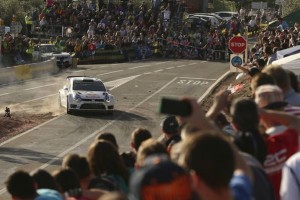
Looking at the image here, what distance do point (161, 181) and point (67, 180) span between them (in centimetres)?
266

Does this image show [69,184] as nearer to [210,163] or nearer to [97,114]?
[210,163]

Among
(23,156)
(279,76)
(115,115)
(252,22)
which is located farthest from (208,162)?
(252,22)

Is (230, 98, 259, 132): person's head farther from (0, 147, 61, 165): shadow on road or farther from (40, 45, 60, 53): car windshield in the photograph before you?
(40, 45, 60, 53): car windshield

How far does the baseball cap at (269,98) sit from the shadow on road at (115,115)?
21.0 m

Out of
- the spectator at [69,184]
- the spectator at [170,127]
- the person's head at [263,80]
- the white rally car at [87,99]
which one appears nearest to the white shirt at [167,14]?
the white rally car at [87,99]

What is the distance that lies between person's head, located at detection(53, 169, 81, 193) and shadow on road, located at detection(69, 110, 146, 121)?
2054 centimetres

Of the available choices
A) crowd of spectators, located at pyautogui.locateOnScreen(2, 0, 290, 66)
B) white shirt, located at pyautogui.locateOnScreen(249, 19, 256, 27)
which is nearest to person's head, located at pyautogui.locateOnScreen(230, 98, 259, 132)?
crowd of spectators, located at pyautogui.locateOnScreen(2, 0, 290, 66)

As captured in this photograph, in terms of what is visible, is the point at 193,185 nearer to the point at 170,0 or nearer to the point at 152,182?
the point at 152,182

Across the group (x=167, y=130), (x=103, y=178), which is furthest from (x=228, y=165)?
(x=167, y=130)

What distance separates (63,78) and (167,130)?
32.1 metres

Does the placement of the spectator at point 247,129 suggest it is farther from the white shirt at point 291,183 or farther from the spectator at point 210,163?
the spectator at point 210,163

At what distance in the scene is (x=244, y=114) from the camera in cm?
570

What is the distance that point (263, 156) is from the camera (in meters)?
5.91

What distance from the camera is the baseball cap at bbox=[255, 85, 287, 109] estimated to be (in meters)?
6.02
